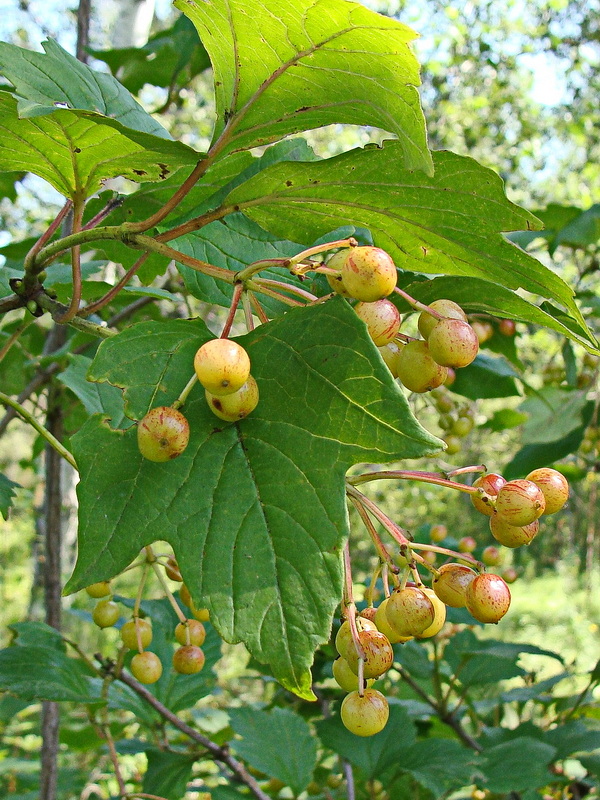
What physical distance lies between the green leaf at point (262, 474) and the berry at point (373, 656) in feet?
0.45

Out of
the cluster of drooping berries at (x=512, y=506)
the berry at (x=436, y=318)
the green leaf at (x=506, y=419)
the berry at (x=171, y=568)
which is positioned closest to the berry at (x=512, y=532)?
the cluster of drooping berries at (x=512, y=506)

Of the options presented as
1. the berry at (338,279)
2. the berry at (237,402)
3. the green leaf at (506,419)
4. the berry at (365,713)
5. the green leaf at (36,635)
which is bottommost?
the berry at (365,713)

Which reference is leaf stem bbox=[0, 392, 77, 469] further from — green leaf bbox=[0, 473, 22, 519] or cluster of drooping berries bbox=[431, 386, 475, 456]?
cluster of drooping berries bbox=[431, 386, 475, 456]

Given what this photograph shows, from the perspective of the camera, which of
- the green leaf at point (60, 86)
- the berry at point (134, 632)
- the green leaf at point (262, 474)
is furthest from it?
the berry at point (134, 632)

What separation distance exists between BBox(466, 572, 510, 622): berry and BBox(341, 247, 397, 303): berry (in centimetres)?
33

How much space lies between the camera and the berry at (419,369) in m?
0.76

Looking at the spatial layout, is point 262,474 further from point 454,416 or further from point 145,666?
point 454,416

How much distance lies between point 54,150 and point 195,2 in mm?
265

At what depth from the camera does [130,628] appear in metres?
1.29

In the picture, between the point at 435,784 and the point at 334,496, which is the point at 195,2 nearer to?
the point at 334,496

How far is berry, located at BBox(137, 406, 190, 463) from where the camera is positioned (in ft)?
→ 2.16

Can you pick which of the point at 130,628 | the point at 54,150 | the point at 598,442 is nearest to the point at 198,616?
the point at 130,628

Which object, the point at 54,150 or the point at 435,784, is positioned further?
the point at 435,784

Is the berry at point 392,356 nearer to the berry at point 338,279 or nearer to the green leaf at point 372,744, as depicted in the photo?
the berry at point 338,279
